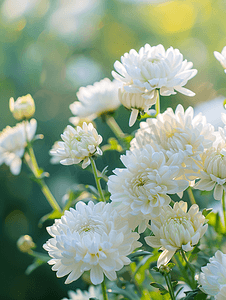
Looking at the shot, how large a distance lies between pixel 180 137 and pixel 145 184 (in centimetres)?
7

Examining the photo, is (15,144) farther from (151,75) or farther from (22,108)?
A: (151,75)

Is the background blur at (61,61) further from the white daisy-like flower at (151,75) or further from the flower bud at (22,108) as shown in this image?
the white daisy-like flower at (151,75)

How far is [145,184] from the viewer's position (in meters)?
0.31

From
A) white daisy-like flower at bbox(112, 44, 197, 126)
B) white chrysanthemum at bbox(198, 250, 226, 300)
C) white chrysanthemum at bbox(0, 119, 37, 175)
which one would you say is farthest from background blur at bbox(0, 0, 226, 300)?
white chrysanthemum at bbox(198, 250, 226, 300)

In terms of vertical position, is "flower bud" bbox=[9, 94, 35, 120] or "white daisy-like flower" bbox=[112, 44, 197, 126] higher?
"flower bud" bbox=[9, 94, 35, 120]

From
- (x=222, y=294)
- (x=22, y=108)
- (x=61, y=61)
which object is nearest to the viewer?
(x=222, y=294)

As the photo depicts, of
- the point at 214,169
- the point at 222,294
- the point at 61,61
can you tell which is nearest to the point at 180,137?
the point at 214,169

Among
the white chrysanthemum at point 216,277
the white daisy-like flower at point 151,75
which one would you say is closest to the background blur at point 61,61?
the white daisy-like flower at point 151,75

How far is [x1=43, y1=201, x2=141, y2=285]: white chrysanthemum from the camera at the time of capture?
0.29 meters

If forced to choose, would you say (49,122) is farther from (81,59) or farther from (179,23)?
(179,23)

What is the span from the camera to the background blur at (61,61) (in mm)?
956

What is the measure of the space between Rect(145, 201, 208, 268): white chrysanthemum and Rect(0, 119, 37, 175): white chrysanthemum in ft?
1.18

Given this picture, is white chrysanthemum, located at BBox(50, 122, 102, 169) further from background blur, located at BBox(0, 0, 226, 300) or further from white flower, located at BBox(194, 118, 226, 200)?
background blur, located at BBox(0, 0, 226, 300)

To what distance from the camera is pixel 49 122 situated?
3.35ft
